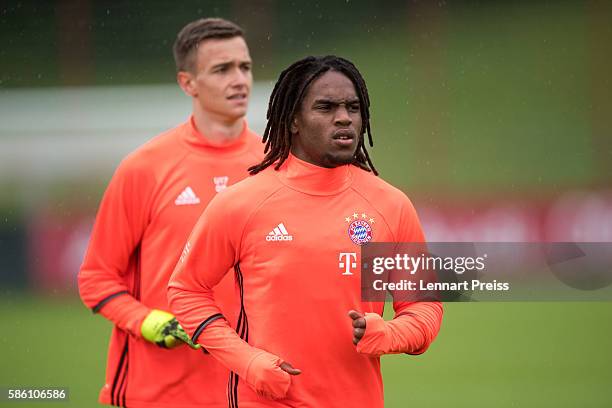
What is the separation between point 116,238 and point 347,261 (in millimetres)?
1443

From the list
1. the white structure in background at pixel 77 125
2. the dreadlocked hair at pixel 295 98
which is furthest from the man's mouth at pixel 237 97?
the white structure in background at pixel 77 125

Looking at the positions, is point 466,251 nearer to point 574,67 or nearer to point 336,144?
point 336,144

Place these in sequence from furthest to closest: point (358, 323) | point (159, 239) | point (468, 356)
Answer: point (468, 356) < point (159, 239) < point (358, 323)

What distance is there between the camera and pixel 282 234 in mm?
A: 3254

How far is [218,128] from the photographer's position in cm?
452

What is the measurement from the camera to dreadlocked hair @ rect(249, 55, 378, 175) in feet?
10.9

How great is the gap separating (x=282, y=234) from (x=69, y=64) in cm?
745

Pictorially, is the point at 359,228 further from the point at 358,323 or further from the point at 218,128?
the point at 218,128

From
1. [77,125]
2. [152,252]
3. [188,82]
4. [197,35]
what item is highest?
[77,125]

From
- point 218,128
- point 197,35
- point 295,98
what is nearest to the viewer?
point 295,98

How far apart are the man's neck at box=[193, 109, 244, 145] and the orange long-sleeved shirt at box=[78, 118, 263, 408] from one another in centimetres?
2

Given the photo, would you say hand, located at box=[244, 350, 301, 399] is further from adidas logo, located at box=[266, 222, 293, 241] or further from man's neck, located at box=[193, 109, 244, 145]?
man's neck, located at box=[193, 109, 244, 145]

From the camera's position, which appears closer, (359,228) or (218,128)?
(359,228)

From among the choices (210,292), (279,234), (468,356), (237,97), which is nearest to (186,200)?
(237,97)
